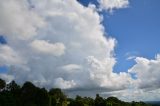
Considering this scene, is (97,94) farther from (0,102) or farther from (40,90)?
(0,102)

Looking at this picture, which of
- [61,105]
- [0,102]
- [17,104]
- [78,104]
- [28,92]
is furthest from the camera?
[78,104]

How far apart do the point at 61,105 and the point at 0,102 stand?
132 ft

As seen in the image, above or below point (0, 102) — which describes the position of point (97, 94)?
above

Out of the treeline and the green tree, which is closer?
the treeline

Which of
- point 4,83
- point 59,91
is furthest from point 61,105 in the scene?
point 4,83

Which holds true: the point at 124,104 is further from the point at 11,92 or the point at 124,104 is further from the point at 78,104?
the point at 11,92

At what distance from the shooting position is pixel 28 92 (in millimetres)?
135375

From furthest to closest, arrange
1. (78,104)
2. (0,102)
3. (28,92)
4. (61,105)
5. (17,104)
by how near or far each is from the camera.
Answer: (78,104) → (61,105) → (28,92) → (17,104) → (0,102)

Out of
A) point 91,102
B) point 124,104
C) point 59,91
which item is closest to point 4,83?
point 59,91

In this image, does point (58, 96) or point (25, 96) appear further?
point (58, 96)

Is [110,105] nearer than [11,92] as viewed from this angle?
No

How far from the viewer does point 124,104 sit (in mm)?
197500

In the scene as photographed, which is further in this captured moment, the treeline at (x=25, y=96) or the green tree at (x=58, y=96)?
the green tree at (x=58, y=96)

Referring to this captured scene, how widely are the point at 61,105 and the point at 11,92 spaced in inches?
1039
